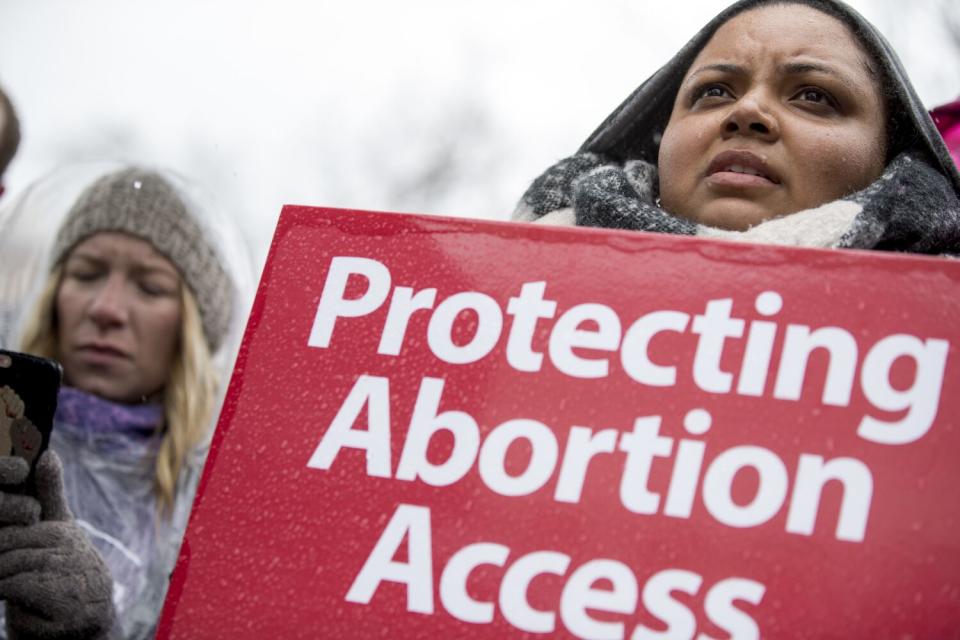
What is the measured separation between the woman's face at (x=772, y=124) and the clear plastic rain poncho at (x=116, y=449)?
137 cm

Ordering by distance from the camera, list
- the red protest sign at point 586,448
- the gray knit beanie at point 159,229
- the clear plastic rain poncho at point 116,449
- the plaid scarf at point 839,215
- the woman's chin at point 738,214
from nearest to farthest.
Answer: the red protest sign at point 586,448 → the plaid scarf at point 839,215 → the woman's chin at point 738,214 → the clear plastic rain poncho at point 116,449 → the gray knit beanie at point 159,229

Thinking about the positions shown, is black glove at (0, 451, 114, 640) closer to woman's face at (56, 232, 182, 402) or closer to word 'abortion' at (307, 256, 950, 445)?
word 'abortion' at (307, 256, 950, 445)

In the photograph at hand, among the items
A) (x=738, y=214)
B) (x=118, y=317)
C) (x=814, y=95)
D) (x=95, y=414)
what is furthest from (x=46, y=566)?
(x=814, y=95)

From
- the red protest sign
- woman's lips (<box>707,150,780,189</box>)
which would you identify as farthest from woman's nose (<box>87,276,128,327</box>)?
woman's lips (<box>707,150,780,189</box>)

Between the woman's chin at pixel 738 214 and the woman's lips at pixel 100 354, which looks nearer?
the woman's chin at pixel 738 214

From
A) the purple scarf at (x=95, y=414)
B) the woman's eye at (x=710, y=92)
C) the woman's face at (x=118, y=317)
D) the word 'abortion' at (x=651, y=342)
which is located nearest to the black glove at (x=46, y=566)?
the word 'abortion' at (x=651, y=342)

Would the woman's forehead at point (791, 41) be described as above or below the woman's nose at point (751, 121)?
above

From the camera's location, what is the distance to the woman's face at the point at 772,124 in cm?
143

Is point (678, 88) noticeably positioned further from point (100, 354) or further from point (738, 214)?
point (100, 354)

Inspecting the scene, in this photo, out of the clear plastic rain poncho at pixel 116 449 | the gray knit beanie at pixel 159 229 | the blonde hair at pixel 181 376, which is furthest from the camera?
the gray knit beanie at pixel 159 229

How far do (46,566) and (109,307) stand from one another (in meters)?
0.99

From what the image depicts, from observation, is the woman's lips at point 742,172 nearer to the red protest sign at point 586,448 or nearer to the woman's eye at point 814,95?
the woman's eye at point 814,95

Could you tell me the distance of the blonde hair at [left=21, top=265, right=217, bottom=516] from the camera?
2.44 m

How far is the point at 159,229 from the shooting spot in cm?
258
